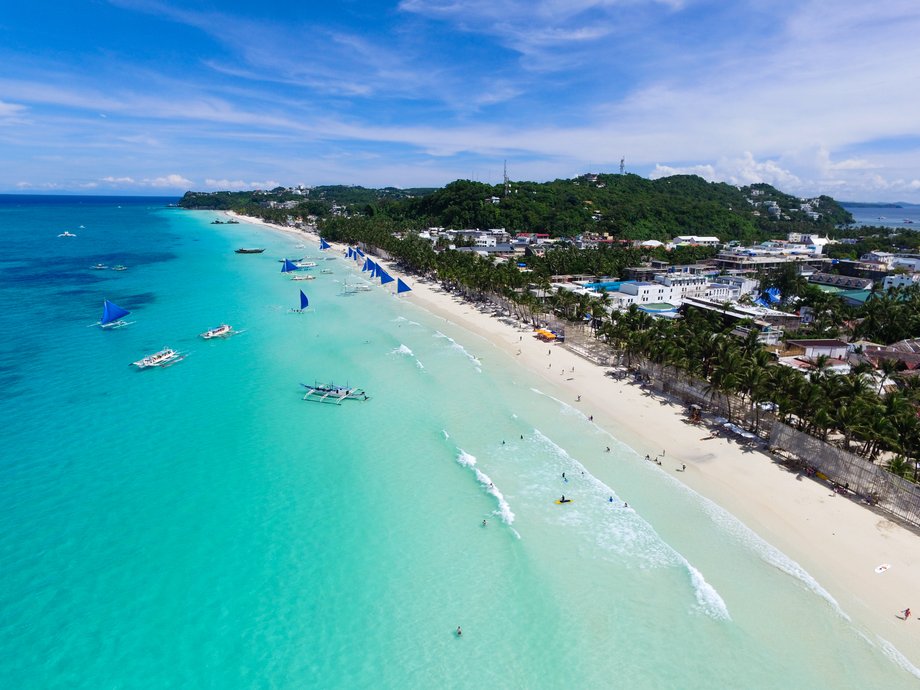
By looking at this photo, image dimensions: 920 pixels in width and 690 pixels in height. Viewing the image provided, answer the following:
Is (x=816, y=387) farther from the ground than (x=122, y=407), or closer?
farther from the ground

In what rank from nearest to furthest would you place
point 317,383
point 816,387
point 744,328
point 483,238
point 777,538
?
point 777,538 < point 816,387 < point 317,383 < point 744,328 < point 483,238

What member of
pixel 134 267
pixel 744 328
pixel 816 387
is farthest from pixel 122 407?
pixel 134 267

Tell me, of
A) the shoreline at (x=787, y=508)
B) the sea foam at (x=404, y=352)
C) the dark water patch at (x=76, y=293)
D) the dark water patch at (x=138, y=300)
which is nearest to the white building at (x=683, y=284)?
the shoreline at (x=787, y=508)

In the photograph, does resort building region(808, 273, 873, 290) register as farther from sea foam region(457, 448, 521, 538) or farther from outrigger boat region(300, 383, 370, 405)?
outrigger boat region(300, 383, 370, 405)

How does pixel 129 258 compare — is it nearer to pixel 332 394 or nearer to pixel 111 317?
pixel 111 317

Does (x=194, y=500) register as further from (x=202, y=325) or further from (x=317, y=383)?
(x=202, y=325)

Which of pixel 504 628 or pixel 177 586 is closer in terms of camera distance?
pixel 504 628
